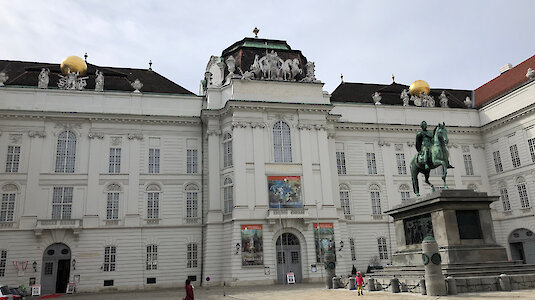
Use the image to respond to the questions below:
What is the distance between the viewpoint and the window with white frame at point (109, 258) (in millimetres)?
30969

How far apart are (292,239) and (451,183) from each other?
16.0m

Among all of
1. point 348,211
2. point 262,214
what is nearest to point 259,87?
point 262,214

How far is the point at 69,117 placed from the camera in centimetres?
3303

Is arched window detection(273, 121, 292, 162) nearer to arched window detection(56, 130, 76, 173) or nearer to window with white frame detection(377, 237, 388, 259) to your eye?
window with white frame detection(377, 237, 388, 259)

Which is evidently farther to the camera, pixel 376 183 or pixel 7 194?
pixel 376 183

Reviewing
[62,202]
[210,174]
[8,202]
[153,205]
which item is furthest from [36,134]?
[210,174]

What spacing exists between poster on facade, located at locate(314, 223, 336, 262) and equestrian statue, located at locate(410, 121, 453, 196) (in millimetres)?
11732

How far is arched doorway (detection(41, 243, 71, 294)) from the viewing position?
3030 cm

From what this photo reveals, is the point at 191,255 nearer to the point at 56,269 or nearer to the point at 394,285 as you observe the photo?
the point at 56,269

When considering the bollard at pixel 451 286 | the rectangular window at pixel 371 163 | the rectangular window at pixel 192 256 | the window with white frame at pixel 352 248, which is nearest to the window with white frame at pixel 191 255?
the rectangular window at pixel 192 256

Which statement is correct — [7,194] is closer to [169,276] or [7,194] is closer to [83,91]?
[83,91]

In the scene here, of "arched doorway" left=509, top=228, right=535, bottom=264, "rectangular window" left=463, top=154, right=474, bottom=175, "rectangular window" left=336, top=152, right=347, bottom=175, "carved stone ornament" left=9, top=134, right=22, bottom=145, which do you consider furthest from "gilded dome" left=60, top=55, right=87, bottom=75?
"arched doorway" left=509, top=228, right=535, bottom=264

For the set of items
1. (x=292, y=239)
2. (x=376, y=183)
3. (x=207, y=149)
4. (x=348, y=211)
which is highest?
(x=207, y=149)

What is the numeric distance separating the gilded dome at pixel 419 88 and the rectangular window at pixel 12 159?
3346 cm
